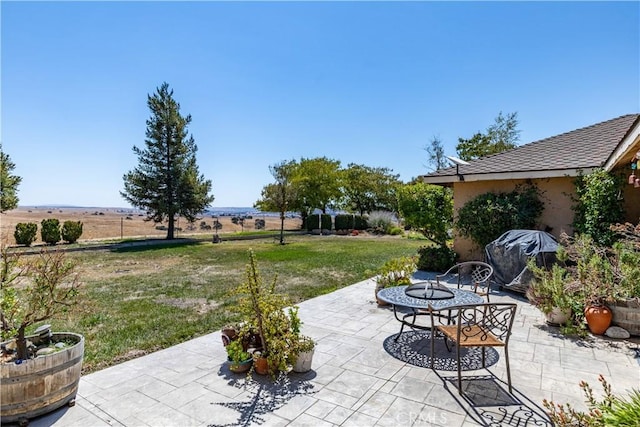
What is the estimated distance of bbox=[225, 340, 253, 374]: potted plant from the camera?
11.7ft

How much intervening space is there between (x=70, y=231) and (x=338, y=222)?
1807cm

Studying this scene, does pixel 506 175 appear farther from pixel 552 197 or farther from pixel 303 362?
pixel 303 362

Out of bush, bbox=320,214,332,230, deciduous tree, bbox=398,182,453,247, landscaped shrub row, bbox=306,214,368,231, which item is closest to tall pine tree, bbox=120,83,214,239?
landscaped shrub row, bbox=306,214,368,231

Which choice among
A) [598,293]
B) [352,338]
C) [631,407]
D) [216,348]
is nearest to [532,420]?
[631,407]

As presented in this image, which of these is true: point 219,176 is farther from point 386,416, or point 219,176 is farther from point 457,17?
point 386,416

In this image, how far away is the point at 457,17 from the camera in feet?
25.6

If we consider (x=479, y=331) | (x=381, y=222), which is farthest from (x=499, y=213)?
(x=381, y=222)

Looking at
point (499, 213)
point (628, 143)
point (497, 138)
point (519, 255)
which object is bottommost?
point (519, 255)

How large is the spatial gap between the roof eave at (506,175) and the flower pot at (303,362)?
7.41m

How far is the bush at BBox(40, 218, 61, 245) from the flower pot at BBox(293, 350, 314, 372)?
18943 millimetres

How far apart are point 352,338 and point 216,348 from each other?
6.14 ft

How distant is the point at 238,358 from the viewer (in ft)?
11.8

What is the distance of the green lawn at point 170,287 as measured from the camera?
15.7ft

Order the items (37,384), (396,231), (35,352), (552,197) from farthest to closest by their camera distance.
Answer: (396,231)
(552,197)
(35,352)
(37,384)
